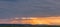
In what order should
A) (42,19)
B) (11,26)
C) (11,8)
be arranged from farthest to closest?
(11,8)
(42,19)
(11,26)

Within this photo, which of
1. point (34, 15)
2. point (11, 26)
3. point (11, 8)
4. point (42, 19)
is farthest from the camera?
point (11, 8)

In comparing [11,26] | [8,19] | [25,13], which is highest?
[25,13]

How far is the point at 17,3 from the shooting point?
1861mm

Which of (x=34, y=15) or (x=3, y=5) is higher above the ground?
(x=3, y=5)

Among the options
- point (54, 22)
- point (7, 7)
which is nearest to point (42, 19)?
point (54, 22)

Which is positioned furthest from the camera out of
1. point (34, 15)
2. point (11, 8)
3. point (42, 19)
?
point (11, 8)

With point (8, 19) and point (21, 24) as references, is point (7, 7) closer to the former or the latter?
point (8, 19)

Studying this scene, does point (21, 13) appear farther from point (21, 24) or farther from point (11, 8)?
point (21, 24)

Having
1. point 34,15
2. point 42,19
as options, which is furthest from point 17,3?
point 42,19

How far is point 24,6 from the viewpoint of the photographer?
1809 millimetres

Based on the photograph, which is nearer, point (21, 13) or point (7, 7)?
point (21, 13)

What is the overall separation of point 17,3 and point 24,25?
626mm

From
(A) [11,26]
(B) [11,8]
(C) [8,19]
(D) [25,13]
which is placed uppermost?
(B) [11,8]

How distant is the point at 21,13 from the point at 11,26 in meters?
0.38
